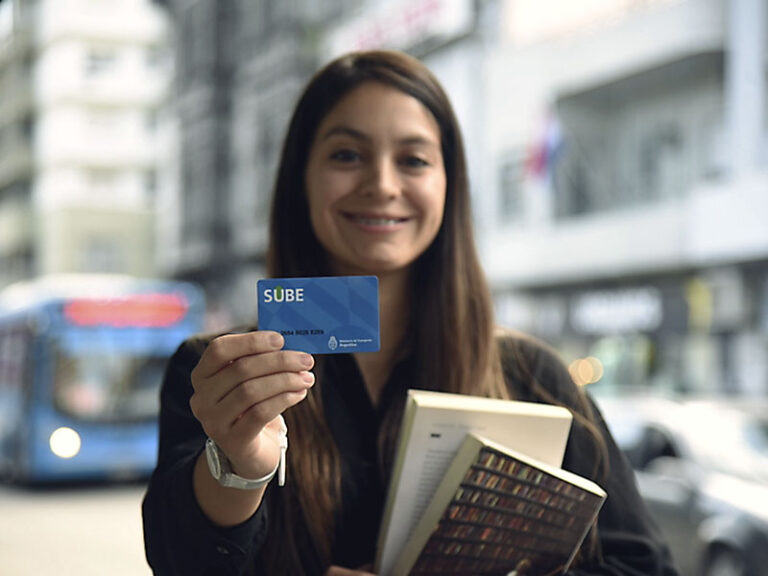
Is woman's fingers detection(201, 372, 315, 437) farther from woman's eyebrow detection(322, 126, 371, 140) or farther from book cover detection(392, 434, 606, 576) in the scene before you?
woman's eyebrow detection(322, 126, 371, 140)

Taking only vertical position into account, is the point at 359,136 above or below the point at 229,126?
below

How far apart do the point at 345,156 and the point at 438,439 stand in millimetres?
514

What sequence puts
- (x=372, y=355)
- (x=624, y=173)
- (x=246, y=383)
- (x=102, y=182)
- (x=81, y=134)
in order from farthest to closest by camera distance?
(x=102, y=182)
(x=81, y=134)
(x=624, y=173)
(x=372, y=355)
(x=246, y=383)

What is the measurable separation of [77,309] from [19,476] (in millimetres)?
2094

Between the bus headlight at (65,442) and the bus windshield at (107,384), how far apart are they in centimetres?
22

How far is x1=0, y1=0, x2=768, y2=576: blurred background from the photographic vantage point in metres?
8.35

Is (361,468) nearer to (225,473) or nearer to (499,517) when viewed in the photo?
(499,517)

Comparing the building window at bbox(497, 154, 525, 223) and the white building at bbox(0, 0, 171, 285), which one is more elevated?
the white building at bbox(0, 0, 171, 285)

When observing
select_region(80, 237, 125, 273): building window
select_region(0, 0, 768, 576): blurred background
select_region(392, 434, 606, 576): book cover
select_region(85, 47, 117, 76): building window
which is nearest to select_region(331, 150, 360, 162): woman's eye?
select_region(0, 0, 768, 576): blurred background

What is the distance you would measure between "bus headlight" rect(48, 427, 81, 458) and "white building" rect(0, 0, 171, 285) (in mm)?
29668

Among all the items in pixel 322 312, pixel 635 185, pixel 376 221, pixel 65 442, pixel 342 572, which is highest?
pixel 635 185

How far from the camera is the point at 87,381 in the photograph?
12.8m

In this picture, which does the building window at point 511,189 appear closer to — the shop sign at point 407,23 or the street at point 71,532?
the shop sign at point 407,23

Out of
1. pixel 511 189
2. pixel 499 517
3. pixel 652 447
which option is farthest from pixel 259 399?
pixel 511 189
